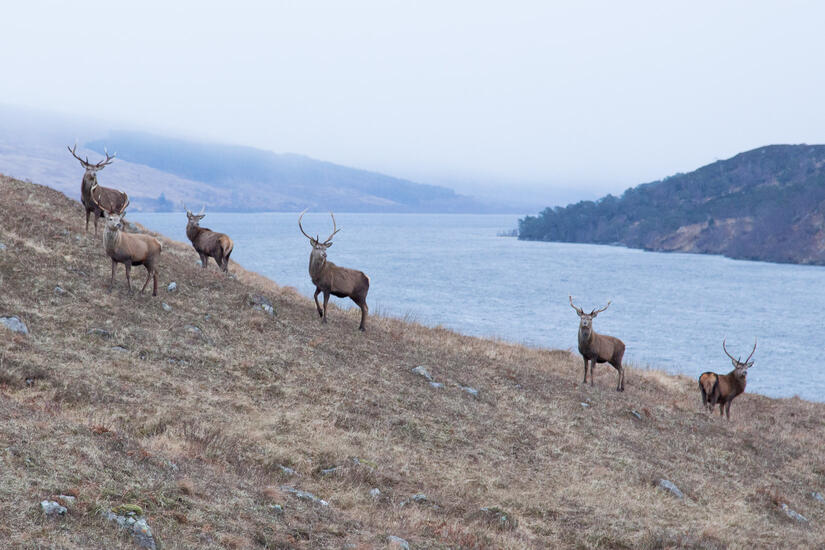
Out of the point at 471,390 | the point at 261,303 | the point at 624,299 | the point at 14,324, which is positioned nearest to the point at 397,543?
the point at 14,324

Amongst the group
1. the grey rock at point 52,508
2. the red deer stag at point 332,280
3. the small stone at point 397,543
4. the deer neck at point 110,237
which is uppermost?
the deer neck at point 110,237

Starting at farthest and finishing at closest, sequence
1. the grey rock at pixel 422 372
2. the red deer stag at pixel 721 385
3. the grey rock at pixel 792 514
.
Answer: the red deer stag at pixel 721 385, the grey rock at pixel 422 372, the grey rock at pixel 792 514

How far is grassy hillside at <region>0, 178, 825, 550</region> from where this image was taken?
8.09m

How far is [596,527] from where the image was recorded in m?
11.0

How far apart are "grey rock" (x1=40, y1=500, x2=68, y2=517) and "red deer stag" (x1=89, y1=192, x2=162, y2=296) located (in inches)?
414

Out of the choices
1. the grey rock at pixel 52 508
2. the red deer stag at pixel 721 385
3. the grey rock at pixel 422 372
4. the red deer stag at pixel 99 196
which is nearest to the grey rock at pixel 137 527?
the grey rock at pixel 52 508

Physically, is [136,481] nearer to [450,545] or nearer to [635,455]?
[450,545]

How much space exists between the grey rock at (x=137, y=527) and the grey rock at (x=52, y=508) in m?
0.39

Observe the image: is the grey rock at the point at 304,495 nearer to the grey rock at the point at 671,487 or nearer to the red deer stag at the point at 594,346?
the grey rock at the point at 671,487

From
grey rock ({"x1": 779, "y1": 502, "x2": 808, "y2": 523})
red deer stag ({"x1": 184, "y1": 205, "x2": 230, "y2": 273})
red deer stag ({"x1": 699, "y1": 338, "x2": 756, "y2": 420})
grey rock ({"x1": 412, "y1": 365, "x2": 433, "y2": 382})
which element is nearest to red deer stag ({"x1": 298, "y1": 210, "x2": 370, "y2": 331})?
grey rock ({"x1": 412, "y1": 365, "x2": 433, "y2": 382})

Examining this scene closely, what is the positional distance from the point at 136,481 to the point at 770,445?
58.1 feet

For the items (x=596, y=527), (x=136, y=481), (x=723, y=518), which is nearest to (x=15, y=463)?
(x=136, y=481)

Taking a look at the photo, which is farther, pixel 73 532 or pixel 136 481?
pixel 136 481

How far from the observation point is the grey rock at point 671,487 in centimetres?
1359
